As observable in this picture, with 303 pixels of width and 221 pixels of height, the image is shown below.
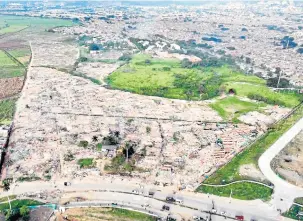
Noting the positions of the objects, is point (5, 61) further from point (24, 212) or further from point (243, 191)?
point (243, 191)

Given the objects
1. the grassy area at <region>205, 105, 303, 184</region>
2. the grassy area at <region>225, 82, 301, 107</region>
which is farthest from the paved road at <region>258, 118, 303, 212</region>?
the grassy area at <region>225, 82, 301, 107</region>

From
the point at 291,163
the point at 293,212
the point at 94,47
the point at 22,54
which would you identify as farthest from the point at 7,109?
the point at 94,47

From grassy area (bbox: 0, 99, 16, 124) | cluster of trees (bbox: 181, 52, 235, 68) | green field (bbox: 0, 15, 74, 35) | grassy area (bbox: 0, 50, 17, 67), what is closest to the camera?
grassy area (bbox: 0, 99, 16, 124)

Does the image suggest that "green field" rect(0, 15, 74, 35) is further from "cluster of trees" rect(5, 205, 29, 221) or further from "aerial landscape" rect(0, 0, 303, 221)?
"cluster of trees" rect(5, 205, 29, 221)

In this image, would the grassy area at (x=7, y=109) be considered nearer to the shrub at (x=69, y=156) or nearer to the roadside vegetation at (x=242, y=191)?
the shrub at (x=69, y=156)

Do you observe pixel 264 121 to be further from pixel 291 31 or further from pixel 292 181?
pixel 291 31

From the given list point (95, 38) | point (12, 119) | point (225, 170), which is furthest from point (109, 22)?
point (225, 170)
